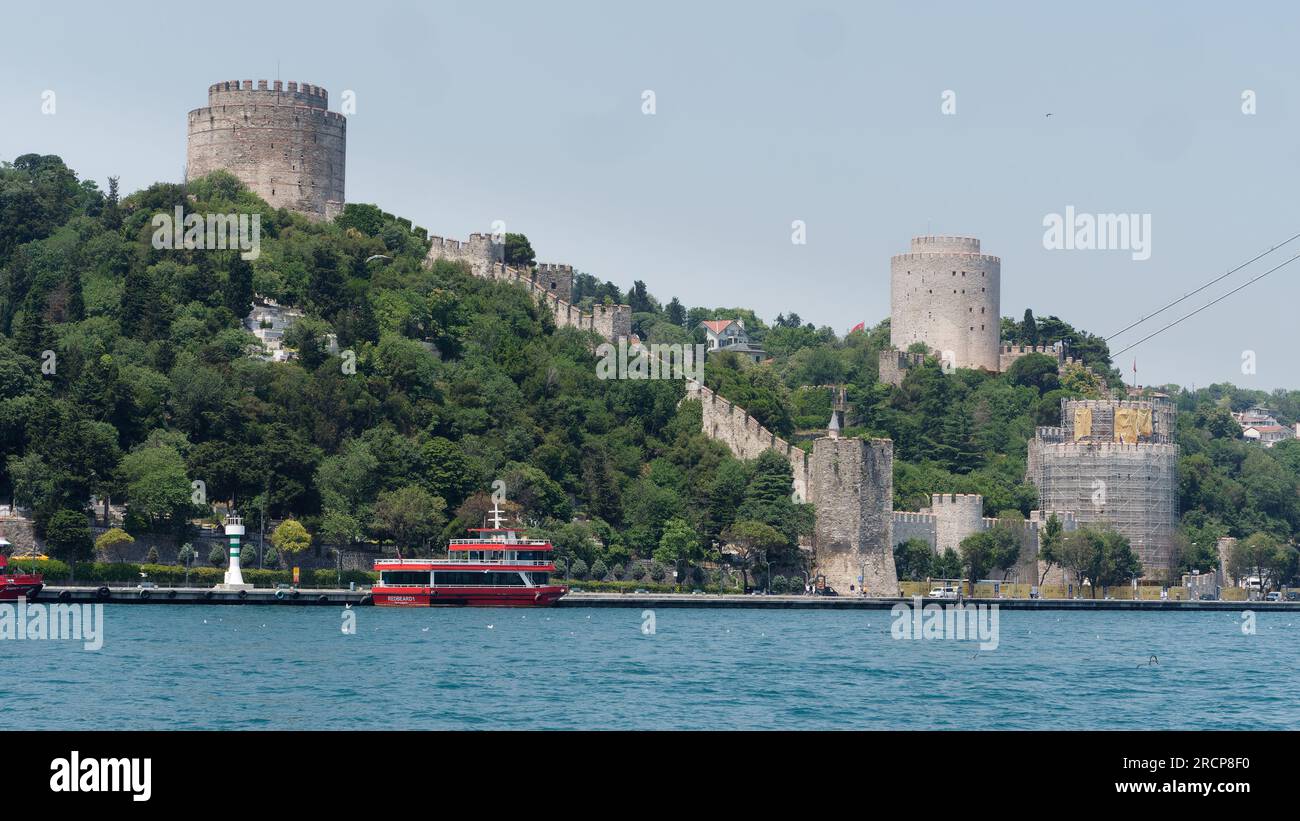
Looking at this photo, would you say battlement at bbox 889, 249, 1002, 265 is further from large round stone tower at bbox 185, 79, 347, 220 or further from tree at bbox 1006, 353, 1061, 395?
large round stone tower at bbox 185, 79, 347, 220

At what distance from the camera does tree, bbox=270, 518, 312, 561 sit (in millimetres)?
61531

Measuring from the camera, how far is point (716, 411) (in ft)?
256

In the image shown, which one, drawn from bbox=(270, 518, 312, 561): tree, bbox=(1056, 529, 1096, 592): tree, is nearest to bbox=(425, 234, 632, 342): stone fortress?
bbox=(1056, 529, 1096, 592): tree

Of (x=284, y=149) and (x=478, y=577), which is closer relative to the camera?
(x=478, y=577)

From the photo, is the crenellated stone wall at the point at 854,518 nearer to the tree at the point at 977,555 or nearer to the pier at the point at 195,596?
the tree at the point at 977,555

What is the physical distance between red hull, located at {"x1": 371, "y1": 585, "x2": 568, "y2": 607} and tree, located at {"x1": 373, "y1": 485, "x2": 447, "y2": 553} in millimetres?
3101

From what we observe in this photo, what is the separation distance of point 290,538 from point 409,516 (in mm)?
4070

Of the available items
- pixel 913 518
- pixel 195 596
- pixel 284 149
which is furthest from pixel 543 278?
pixel 195 596

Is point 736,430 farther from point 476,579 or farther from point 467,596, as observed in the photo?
point 467,596

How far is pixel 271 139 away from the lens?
81.0m

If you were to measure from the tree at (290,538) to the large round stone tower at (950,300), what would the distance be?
5438 centimetres

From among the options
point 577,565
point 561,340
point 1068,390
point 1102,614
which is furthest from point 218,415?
point 1068,390

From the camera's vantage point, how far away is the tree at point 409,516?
208 ft

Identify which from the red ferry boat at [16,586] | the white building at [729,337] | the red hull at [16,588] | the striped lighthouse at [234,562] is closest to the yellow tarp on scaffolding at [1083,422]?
the white building at [729,337]
